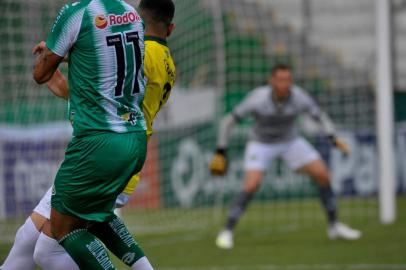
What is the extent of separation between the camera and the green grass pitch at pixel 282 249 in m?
9.53

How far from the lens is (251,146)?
1219cm

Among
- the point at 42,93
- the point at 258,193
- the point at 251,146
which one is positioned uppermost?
the point at 42,93

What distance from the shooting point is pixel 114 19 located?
554 cm

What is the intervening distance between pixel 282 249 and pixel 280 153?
1668 mm

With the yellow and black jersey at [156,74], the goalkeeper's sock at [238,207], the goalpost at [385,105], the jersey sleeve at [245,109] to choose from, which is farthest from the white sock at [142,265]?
the goalpost at [385,105]

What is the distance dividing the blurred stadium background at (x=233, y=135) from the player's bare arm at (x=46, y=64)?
434 centimetres

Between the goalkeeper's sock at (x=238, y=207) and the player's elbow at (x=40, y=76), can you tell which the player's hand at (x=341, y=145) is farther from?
the player's elbow at (x=40, y=76)

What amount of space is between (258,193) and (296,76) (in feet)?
6.62

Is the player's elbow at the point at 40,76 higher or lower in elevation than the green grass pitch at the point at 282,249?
higher

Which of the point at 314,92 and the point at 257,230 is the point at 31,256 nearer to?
the point at 257,230

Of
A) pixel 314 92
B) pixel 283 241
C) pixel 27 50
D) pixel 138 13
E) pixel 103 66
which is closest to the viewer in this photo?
pixel 103 66

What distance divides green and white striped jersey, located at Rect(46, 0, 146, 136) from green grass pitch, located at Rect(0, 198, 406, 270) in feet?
13.3

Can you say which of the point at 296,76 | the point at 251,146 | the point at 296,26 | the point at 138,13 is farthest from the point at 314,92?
the point at 138,13

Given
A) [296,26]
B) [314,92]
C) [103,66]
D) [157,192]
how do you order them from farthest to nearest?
[296,26]
[314,92]
[157,192]
[103,66]
